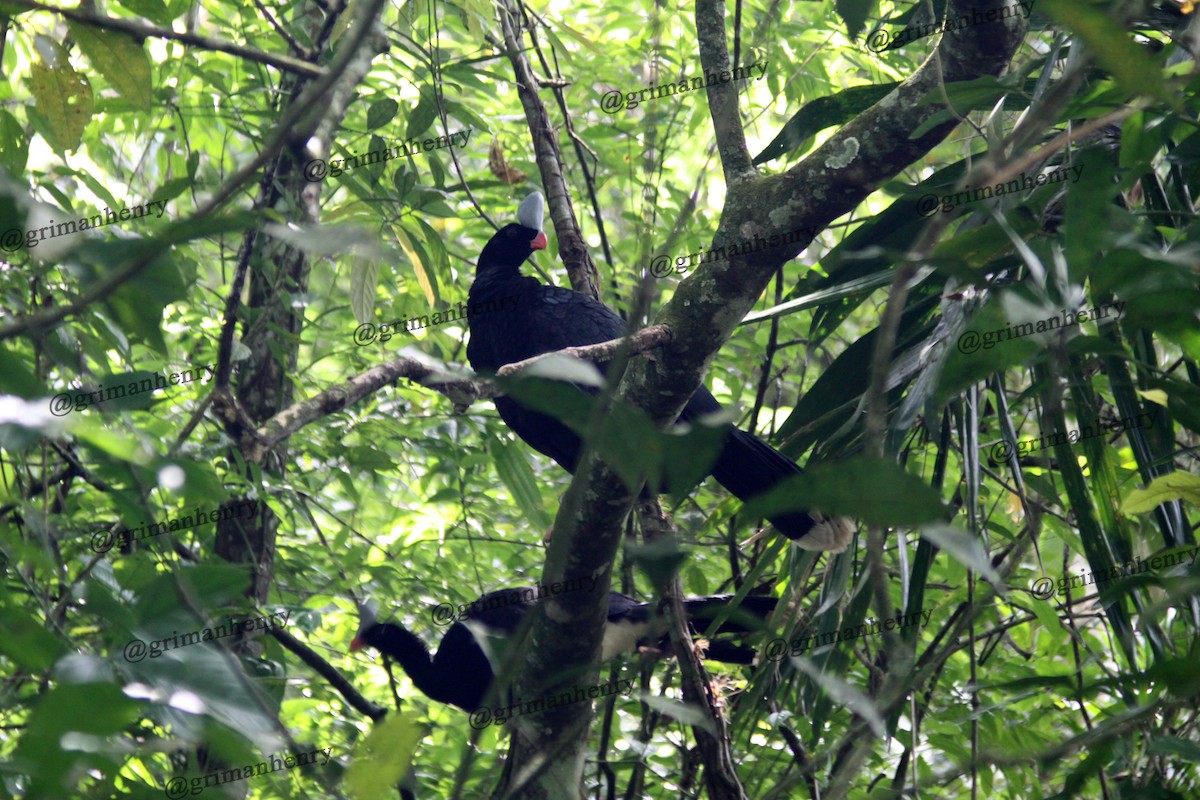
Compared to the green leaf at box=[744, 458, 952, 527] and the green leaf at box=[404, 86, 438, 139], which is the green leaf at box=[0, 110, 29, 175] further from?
the green leaf at box=[744, 458, 952, 527]

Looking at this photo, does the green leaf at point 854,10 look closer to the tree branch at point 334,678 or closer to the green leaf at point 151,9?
the green leaf at point 151,9

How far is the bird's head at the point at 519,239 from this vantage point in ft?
10.7

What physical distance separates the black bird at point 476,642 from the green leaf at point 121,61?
1488 mm

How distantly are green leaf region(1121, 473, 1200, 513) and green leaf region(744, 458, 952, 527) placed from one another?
2.96 feet

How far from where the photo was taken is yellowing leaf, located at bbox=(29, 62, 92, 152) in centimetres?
170

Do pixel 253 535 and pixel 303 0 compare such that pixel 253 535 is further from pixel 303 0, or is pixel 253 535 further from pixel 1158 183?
pixel 1158 183

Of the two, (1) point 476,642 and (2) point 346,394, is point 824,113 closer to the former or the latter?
(2) point 346,394

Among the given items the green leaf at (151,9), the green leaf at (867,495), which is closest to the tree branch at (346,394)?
the green leaf at (151,9)

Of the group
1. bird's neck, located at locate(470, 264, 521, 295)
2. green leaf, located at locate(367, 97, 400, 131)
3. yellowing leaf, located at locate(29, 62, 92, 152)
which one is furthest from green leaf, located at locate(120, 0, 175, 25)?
bird's neck, located at locate(470, 264, 521, 295)

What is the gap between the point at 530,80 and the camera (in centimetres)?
264

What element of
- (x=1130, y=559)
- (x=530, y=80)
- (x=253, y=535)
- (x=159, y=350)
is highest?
(x=530, y=80)

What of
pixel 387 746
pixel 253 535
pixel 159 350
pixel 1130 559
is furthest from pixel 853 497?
pixel 253 535

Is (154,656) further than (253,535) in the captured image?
No

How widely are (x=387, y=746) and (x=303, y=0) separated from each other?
9.14 feet
